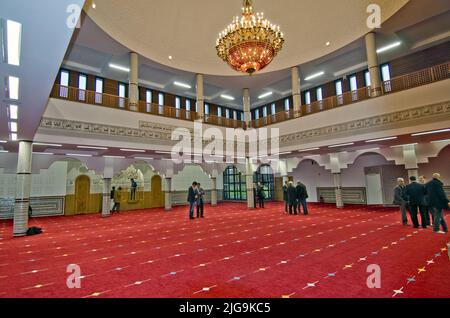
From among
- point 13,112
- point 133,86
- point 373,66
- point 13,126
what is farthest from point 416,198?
point 133,86

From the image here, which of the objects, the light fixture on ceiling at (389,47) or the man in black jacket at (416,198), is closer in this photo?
the man in black jacket at (416,198)

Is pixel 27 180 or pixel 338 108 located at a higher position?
pixel 338 108

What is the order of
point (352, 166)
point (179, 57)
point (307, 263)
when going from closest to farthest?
point (307, 263) → point (179, 57) → point (352, 166)

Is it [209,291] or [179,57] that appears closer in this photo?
[209,291]

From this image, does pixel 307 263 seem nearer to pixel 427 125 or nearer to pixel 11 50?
pixel 11 50

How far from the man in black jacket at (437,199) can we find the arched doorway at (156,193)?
42.5 ft

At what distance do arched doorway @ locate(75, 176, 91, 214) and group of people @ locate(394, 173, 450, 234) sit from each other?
1302cm

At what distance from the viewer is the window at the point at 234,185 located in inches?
718

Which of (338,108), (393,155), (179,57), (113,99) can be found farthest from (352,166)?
(113,99)

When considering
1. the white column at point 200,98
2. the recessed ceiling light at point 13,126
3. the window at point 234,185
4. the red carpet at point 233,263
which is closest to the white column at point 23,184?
the red carpet at point 233,263

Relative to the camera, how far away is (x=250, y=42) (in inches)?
228

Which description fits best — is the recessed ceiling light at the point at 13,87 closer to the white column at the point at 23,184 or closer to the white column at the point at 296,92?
the white column at the point at 23,184

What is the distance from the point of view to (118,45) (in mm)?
9836
